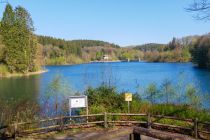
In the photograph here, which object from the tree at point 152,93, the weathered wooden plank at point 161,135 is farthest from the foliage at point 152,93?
the weathered wooden plank at point 161,135

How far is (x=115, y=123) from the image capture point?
595 inches

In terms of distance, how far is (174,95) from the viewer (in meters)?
18.8

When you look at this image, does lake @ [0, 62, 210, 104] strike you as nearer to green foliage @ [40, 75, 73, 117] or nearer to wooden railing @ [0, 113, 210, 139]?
green foliage @ [40, 75, 73, 117]

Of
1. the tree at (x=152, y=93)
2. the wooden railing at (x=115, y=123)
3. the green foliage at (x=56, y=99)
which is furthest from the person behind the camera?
the tree at (x=152, y=93)

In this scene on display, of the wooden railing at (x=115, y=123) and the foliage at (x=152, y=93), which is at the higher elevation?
the foliage at (x=152, y=93)

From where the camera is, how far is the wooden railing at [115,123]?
12971 millimetres

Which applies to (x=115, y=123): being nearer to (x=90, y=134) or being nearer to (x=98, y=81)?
(x=90, y=134)

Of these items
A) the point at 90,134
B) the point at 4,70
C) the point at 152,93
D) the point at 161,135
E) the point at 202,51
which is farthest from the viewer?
the point at 202,51

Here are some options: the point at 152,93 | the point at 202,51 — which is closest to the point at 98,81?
the point at 152,93

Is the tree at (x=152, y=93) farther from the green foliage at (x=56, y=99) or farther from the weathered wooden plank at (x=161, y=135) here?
the weathered wooden plank at (x=161, y=135)

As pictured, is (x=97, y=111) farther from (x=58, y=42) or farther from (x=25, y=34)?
(x=58, y=42)

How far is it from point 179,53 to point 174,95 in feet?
493

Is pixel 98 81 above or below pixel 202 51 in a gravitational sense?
below

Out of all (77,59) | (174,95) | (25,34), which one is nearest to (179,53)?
(77,59)
